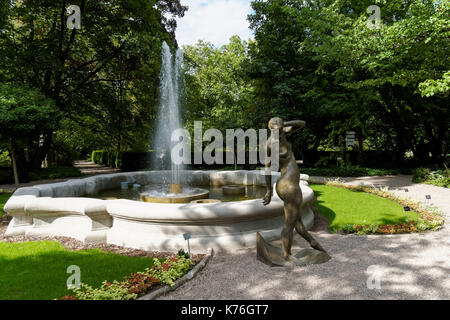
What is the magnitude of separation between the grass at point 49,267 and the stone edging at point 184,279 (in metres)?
0.72

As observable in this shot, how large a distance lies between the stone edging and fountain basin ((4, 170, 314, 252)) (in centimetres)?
40

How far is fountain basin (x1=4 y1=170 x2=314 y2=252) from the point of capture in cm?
514

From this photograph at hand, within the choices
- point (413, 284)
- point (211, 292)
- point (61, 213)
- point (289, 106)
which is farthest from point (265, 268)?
point (289, 106)

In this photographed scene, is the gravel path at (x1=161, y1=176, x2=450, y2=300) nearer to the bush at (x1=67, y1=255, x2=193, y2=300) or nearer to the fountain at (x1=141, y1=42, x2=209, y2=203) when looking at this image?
the bush at (x1=67, y1=255, x2=193, y2=300)

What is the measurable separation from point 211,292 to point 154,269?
1.07 metres

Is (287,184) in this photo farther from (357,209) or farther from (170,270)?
(357,209)

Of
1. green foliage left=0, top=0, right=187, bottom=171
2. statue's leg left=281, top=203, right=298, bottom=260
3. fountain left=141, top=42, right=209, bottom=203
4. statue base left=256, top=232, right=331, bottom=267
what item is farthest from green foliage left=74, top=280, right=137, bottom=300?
green foliage left=0, top=0, right=187, bottom=171

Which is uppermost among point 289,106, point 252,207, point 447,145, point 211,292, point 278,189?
point 289,106

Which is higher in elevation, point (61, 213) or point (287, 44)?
point (287, 44)

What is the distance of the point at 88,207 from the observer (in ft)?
18.1

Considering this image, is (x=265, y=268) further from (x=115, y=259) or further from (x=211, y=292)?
(x=115, y=259)

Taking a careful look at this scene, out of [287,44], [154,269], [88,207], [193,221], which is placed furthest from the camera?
[287,44]

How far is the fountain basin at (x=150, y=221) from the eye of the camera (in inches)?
202

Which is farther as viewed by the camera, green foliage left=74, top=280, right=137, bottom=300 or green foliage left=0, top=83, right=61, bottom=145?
green foliage left=0, top=83, right=61, bottom=145
